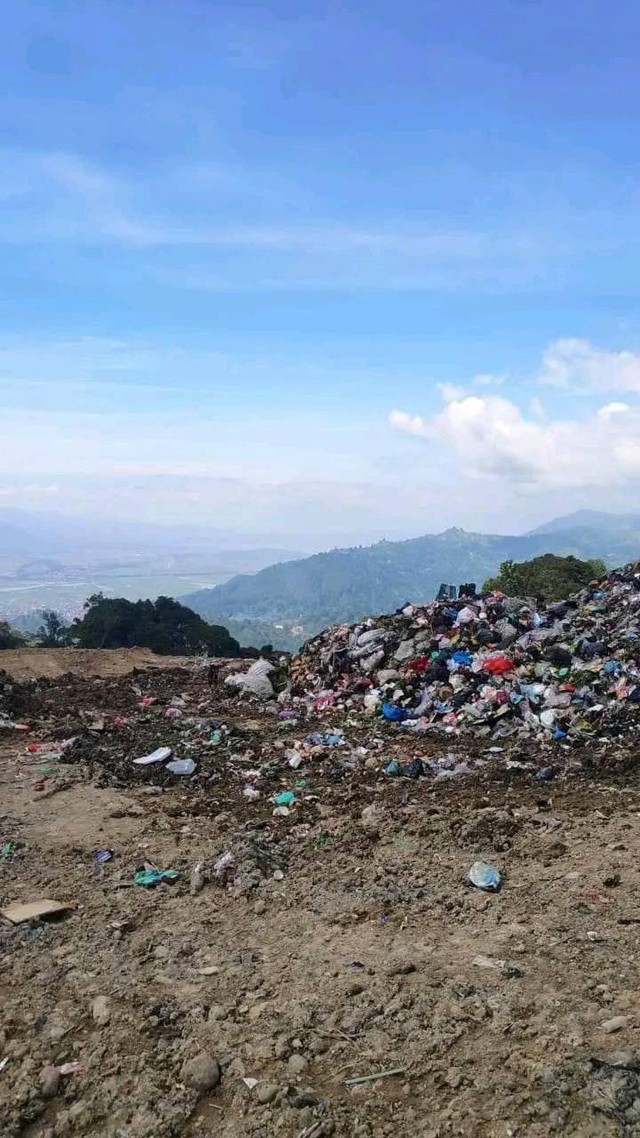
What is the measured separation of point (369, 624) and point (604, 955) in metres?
8.56

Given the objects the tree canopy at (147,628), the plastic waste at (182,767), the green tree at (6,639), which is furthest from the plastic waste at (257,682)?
the green tree at (6,639)

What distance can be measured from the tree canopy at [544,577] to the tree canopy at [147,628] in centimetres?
930

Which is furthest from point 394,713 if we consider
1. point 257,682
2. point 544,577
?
point 544,577

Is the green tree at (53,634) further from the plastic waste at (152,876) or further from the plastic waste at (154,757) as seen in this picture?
the plastic waste at (152,876)

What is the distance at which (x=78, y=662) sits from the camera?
1536 cm

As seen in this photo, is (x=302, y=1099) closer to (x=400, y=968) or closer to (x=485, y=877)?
(x=400, y=968)

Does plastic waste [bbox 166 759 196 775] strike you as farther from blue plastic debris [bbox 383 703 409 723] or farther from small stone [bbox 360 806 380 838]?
blue plastic debris [bbox 383 703 409 723]

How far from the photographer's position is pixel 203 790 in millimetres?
6617

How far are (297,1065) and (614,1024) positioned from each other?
4.66ft

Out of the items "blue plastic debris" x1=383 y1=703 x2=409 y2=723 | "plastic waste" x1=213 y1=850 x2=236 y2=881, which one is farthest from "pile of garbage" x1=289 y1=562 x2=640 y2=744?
"plastic waste" x1=213 y1=850 x2=236 y2=881

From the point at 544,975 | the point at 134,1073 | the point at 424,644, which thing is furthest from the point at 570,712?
the point at 134,1073

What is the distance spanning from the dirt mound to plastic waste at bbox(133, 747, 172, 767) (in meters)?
6.49

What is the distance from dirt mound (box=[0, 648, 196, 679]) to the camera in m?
14.3

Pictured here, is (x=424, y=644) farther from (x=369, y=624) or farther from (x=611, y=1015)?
(x=611, y=1015)
